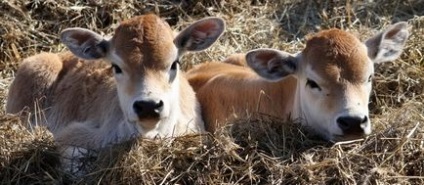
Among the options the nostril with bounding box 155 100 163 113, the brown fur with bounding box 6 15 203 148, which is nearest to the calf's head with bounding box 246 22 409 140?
the brown fur with bounding box 6 15 203 148

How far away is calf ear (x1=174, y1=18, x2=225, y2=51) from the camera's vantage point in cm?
873

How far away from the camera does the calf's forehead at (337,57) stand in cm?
823

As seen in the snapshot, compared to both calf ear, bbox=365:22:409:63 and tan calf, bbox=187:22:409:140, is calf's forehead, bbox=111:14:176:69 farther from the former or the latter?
calf ear, bbox=365:22:409:63

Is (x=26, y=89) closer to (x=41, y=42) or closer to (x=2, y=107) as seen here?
(x=2, y=107)

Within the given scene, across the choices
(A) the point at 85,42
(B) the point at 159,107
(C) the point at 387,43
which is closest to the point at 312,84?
(C) the point at 387,43

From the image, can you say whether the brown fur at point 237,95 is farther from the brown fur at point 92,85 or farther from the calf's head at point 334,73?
the calf's head at point 334,73

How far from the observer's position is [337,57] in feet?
27.3

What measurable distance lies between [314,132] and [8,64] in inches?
175

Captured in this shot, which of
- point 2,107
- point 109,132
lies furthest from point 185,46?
point 2,107

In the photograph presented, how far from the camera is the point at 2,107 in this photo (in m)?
10.8

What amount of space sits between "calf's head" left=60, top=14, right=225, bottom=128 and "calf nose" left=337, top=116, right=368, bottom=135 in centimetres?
134

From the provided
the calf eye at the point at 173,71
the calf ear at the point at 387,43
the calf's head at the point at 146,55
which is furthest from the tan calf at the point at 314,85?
the calf eye at the point at 173,71

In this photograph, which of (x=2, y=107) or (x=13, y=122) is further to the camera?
(x=2, y=107)

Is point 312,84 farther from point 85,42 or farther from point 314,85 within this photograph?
point 85,42
